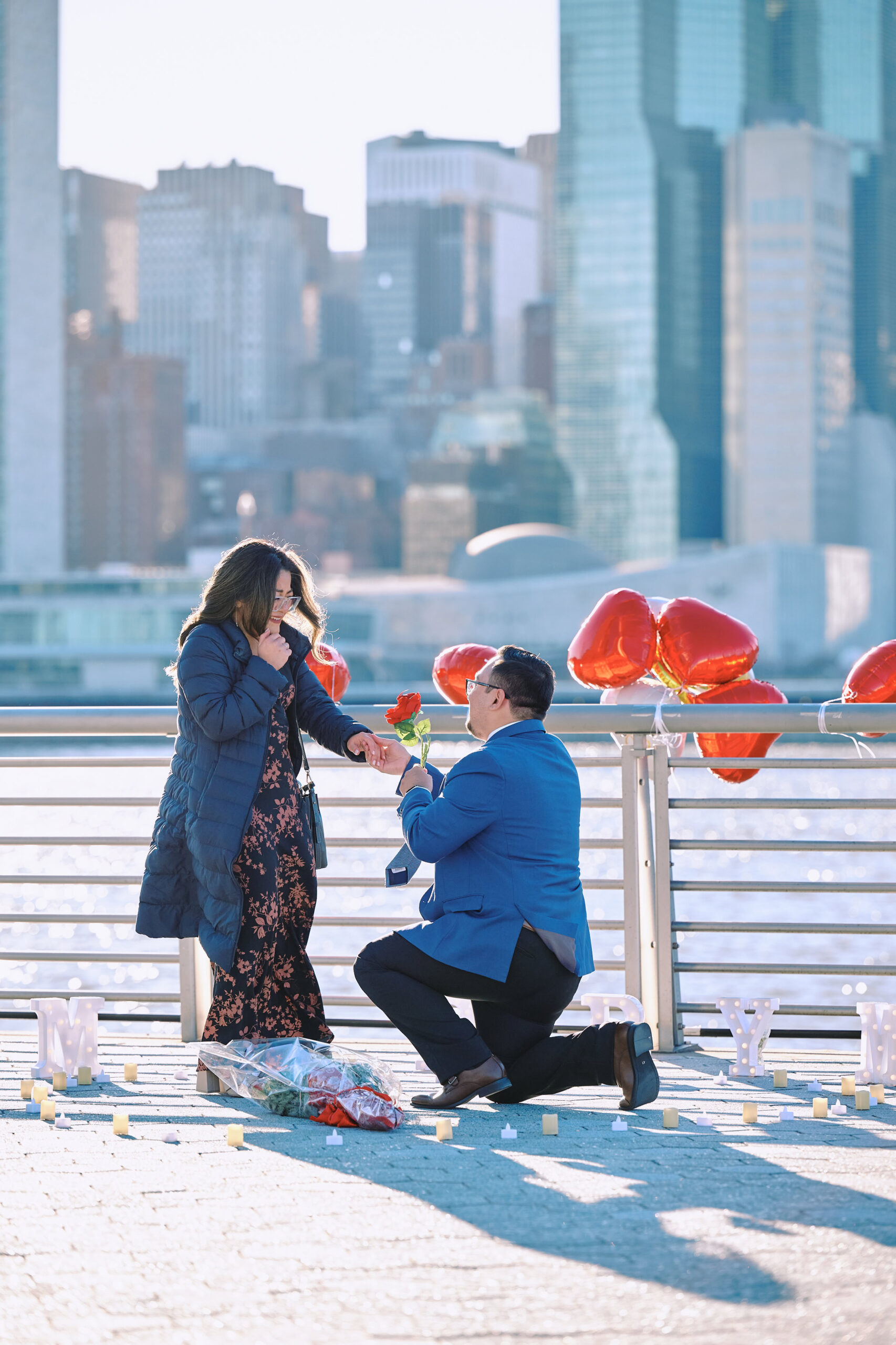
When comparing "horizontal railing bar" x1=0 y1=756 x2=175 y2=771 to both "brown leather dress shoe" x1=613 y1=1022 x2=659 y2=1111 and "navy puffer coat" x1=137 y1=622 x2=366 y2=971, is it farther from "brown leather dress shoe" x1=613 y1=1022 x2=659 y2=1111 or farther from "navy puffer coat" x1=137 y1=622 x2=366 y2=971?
"brown leather dress shoe" x1=613 y1=1022 x2=659 y2=1111

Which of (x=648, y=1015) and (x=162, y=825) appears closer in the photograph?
(x=162, y=825)

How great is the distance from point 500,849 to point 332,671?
4.79ft

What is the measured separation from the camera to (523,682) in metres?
4.30

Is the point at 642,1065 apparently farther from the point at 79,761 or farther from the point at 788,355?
the point at 788,355

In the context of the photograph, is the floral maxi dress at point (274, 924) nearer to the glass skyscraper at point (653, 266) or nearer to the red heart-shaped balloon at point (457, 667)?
the red heart-shaped balloon at point (457, 667)

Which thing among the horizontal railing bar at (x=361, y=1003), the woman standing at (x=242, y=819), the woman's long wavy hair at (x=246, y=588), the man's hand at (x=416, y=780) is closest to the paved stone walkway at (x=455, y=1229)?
the woman standing at (x=242, y=819)

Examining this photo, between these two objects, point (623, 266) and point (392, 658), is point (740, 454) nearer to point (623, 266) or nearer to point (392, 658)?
point (623, 266)

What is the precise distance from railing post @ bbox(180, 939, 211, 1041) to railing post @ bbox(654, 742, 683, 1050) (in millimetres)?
1292

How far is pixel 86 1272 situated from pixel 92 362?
13848 cm

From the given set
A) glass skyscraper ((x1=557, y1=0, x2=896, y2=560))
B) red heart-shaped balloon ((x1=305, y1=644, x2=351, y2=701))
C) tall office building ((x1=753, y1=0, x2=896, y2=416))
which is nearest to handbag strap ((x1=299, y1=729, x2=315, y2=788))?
red heart-shaped balloon ((x1=305, y1=644, x2=351, y2=701))

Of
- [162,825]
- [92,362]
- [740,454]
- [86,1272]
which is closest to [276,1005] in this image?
[162,825]

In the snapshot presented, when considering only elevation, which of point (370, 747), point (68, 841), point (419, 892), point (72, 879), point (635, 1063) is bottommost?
point (419, 892)

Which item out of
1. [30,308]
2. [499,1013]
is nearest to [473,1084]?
[499,1013]

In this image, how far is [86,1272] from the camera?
9.67 ft
